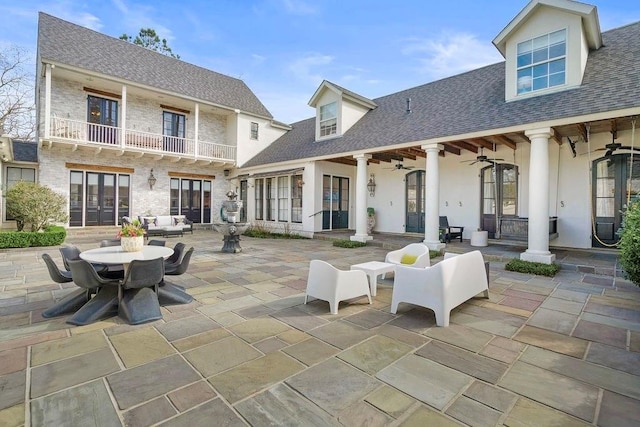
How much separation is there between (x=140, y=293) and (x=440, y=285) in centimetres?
361

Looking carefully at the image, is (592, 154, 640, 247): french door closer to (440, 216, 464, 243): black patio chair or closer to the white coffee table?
(440, 216, 464, 243): black patio chair

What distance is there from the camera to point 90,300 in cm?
393

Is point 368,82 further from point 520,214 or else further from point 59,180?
point 59,180

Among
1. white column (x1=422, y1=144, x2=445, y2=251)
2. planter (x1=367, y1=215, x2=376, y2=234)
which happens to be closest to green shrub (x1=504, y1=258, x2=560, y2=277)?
white column (x1=422, y1=144, x2=445, y2=251)

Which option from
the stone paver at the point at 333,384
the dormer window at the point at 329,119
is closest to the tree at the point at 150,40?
the dormer window at the point at 329,119

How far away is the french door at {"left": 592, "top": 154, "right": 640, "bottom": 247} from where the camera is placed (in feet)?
25.3

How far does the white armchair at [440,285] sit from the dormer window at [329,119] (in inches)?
367

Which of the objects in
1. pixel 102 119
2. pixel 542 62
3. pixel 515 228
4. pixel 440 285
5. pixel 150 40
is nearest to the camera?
pixel 440 285

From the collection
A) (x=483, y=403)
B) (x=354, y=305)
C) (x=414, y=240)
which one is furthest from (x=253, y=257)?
(x=483, y=403)

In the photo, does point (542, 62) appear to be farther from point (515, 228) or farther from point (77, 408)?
point (77, 408)

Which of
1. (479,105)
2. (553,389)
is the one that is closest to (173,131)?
(479,105)

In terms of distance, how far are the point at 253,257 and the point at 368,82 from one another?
35.9 feet

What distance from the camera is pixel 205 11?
8.77 m

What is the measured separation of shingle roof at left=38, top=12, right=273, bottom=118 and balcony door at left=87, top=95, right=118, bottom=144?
1.49 m
